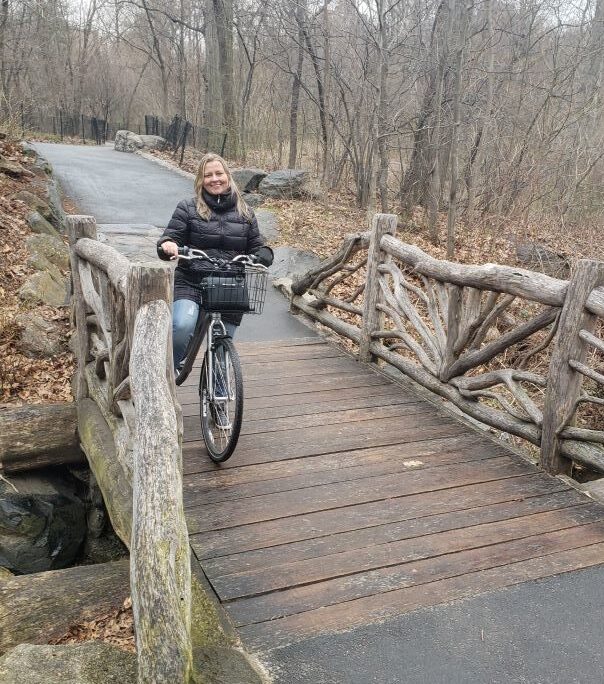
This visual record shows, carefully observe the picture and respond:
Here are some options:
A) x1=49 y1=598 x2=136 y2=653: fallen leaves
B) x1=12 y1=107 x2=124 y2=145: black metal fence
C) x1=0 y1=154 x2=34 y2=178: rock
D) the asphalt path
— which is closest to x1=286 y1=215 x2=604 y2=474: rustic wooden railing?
the asphalt path

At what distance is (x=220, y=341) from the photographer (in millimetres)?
4352

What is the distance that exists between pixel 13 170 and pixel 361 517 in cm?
1000

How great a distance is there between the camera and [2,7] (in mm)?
19641

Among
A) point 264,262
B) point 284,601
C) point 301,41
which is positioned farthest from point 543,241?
point 284,601

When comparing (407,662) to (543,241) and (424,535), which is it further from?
(543,241)

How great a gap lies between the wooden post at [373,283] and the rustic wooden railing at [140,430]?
264 cm

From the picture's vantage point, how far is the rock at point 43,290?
7855mm

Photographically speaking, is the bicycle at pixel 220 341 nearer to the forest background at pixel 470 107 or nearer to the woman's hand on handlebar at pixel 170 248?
the woman's hand on handlebar at pixel 170 248

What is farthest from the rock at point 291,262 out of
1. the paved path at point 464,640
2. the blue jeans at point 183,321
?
the paved path at point 464,640

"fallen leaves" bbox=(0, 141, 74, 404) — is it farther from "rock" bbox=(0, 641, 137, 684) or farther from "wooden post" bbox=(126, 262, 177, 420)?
"rock" bbox=(0, 641, 137, 684)

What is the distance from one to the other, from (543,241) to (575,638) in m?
11.7

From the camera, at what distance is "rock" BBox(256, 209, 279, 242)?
12516 millimetres

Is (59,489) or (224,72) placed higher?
(224,72)

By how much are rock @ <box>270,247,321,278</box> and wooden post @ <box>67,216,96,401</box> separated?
16.9 ft
